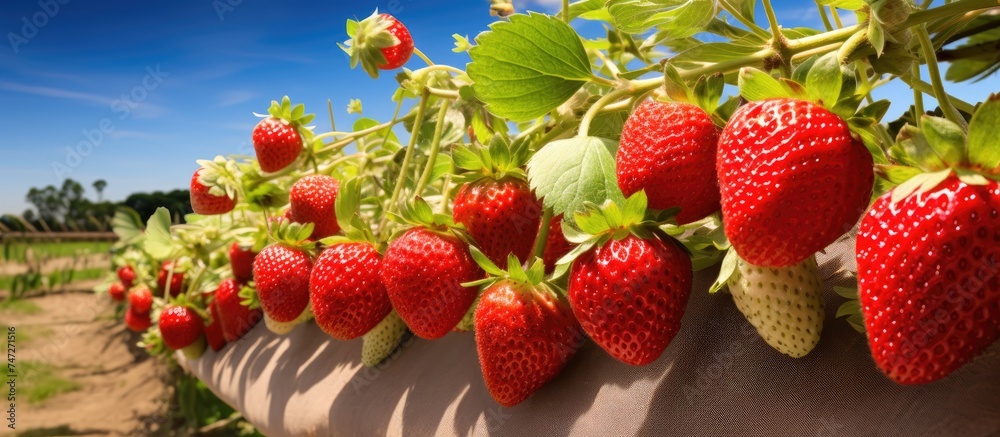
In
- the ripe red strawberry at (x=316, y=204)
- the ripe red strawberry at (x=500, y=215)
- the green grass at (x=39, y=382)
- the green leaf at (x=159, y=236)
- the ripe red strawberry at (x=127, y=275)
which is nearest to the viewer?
the ripe red strawberry at (x=500, y=215)

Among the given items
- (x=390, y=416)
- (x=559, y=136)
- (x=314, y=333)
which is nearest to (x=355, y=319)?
(x=390, y=416)

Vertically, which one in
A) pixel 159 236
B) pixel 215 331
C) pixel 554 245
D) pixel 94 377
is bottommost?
pixel 94 377

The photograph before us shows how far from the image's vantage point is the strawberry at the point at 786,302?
34cm

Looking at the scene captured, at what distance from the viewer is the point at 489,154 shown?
0.46m

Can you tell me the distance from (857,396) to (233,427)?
1.83m

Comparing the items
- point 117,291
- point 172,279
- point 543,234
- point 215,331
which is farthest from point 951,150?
point 117,291

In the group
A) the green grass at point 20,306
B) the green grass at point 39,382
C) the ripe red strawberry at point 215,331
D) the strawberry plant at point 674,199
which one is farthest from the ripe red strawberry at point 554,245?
the green grass at point 20,306

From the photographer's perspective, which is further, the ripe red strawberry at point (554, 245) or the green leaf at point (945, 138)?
the ripe red strawberry at point (554, 245)

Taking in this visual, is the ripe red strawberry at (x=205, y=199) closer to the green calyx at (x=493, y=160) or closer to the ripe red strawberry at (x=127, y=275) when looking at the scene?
the green calyx at (x=493, y=160)

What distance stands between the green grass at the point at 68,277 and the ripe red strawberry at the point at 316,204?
8.69ft

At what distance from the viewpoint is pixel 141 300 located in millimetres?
1465

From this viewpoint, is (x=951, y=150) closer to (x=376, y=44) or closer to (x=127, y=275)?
(x=376, y=44)

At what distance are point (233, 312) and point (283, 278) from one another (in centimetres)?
51

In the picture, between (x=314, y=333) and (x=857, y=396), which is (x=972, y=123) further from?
(x=314, y=333)
